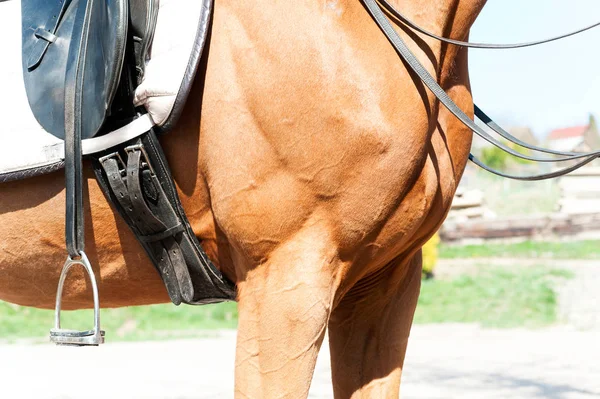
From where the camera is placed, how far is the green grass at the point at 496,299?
340 inches

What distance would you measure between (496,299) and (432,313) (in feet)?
2.60

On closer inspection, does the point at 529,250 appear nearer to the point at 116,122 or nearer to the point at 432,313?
the point at 432,313

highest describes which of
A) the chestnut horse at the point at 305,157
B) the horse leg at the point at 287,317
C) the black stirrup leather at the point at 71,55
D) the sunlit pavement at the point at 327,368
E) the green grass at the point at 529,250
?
the green grass at the point at 529,250

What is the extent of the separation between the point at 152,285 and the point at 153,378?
3.85 meters

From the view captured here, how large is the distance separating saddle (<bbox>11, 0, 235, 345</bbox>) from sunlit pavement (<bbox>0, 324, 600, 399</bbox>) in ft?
10.8

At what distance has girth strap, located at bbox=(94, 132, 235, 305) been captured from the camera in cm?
208

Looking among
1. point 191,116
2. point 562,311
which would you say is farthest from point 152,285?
point 562,311

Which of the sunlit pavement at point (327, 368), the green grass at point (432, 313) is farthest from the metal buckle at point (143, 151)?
the green grass at point (432, 313)

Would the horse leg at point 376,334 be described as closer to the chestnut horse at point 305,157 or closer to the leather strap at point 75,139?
the chestnut horse at point 305,157

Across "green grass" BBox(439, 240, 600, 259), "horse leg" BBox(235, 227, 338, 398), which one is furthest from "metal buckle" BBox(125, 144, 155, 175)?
"green grass" BBox(439, 240, 600, 259)

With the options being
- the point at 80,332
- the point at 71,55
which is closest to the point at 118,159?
the point at 71,55

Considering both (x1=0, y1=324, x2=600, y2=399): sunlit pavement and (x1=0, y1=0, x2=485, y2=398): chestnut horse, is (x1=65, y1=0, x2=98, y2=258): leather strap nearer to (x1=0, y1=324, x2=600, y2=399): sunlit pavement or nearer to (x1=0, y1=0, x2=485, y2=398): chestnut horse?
(x1=0, y1=0, x2=485, y2=398): chestnut horse

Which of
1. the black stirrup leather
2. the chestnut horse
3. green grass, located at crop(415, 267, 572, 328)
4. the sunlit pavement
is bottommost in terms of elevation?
the chestnut horse

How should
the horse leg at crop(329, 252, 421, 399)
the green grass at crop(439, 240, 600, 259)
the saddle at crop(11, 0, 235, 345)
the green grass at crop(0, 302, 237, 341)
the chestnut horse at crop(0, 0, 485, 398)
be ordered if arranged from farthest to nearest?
the green grass at crop(439, 240, 600, 259), the green grass at crop(0, 302, 237, 341), the horse leg at crop(329, 252, 421, 399), the saddle at crop(11, 0, 235, 345), the chestnut horse at crop(0, 0, 485, 398)
